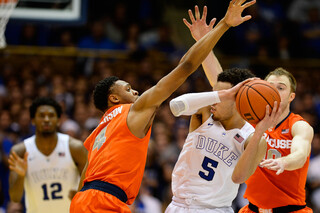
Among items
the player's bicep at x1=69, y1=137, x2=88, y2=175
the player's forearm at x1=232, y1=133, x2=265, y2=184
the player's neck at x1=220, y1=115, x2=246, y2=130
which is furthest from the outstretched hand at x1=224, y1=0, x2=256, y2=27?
the player's bicep at x1=69, y1=137, x2=88, y2=175

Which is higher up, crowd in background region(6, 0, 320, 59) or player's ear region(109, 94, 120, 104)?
crowd in background region(6, 0, 320, 59)

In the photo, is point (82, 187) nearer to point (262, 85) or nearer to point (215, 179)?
point (215, 179)

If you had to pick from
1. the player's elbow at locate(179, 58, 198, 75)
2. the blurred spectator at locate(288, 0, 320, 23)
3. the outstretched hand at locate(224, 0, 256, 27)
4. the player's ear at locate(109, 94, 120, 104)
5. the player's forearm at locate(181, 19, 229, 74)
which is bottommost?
the player's ear at locate(109, 94, 120, 104)

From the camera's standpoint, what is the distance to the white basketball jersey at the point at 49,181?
6.18 meters

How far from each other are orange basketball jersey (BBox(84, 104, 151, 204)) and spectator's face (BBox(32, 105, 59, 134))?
2.18 m

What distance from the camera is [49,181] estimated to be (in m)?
6.21

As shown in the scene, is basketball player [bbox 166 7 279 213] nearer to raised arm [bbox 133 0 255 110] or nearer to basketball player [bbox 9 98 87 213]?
raised arm [bbox 133 0 255 110]

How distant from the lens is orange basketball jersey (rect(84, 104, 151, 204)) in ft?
13.5

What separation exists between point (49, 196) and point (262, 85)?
341 centimetres

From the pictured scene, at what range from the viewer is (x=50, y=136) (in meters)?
Result: 6.35

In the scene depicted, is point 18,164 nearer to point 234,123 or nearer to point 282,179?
point 234,123

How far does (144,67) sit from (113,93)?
731 cm

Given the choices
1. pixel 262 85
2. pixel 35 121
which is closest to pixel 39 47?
pixel 35 121

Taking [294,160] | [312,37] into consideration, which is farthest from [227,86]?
[312,37]
